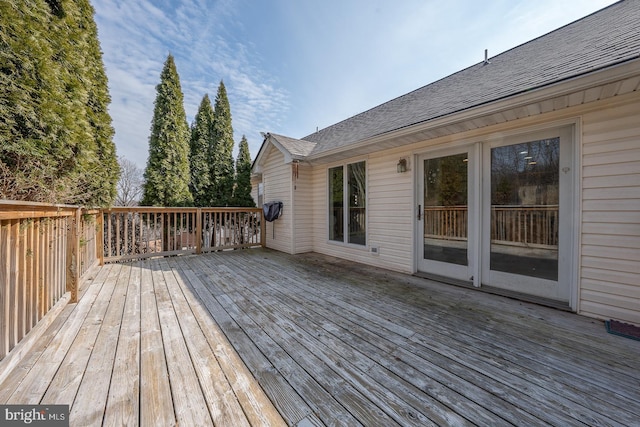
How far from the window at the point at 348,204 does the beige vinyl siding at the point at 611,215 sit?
118 inches

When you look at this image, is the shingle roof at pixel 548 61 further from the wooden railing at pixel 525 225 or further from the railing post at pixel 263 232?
the railing post at pixel 263 232

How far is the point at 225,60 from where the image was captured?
6211 millimetres

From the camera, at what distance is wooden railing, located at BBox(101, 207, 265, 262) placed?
5027 mm

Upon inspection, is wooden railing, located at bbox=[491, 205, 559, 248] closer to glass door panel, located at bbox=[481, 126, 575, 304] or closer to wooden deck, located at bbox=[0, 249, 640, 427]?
glass door panel, located at bbox=[481, 126, 575, 304]

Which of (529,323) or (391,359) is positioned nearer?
(391,359)

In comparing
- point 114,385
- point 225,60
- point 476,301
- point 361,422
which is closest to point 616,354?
point 476,301

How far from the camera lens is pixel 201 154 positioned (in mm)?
7117

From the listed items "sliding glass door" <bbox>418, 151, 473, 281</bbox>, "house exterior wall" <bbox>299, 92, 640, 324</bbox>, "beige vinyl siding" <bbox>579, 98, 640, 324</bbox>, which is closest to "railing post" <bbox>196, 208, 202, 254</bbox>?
"sliding glass door" <bbox>418, 151, 473, 281</bbox>

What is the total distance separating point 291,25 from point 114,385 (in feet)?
22.7

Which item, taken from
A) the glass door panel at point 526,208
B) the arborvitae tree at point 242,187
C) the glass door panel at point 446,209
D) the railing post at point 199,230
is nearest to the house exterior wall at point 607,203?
the glass door panel at point 526,208

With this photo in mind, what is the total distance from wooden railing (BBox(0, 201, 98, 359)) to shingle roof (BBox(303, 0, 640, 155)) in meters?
4.02

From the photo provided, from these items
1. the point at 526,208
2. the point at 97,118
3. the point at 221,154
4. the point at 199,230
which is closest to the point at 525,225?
the point at 526,208

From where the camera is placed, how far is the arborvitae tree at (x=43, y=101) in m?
2.01

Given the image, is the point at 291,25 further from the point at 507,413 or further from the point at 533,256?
the point at 507,413
